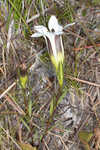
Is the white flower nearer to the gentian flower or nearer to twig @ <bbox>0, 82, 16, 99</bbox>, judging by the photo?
the gentian flower

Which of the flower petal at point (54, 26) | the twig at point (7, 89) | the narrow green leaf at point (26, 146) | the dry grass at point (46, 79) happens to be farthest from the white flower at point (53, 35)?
the narrow green leaf at point (26, 146)

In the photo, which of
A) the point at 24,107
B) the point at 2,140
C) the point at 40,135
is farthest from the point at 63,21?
the point at 2,140

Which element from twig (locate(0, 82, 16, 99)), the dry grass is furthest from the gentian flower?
twig (locate(0, 82, 16, 99))

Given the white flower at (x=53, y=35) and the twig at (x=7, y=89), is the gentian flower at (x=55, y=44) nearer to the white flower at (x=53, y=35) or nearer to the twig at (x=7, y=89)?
the white flower at (x=53, y=35)

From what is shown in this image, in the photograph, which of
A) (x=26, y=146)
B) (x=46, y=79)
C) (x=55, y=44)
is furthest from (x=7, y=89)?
(x=55, y=44)

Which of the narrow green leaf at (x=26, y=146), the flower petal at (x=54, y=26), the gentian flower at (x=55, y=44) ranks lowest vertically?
the narrow green leaf at (x=26, y=146)

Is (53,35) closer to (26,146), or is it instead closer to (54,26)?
(54,26)

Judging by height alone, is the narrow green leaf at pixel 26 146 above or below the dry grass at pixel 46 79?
below

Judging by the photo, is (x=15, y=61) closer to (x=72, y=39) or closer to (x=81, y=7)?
(x=72, y=39)

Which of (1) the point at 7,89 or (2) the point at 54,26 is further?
(1) the point at 7,89

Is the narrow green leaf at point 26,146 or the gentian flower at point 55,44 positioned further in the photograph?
the narrow green leaf at point 26,146

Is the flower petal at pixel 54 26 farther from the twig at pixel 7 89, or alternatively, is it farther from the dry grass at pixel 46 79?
the twig at pixel 7 89
